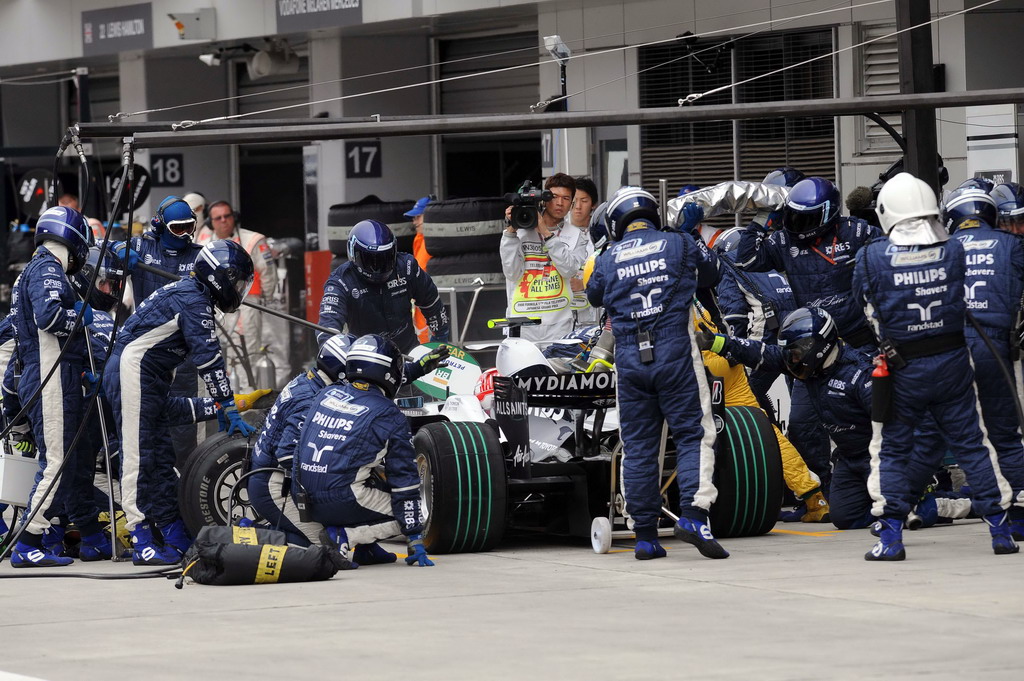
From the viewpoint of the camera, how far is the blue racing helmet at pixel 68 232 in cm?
A: 1003

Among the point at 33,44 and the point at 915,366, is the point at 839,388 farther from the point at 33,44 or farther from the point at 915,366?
the point at 33,44

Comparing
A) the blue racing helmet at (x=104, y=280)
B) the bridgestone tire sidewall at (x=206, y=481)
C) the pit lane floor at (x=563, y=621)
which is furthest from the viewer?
the blue racing helmet at (x=104, y=280)

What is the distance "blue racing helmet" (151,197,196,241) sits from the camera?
38.8 ft

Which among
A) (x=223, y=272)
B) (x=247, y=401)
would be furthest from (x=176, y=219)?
(x=223, y=272)

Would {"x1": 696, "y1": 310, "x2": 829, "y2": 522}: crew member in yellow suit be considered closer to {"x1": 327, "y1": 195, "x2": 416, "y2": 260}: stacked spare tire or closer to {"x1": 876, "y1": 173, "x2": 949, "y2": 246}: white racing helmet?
{"x1": 876, "y1": 173, "x2": 949, "y2": 246}: white racing helmet

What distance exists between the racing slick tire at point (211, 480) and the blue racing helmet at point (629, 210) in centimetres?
253

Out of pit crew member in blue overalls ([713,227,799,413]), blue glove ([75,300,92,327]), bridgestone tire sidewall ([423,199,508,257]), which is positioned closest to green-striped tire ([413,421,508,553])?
blue glove ([75,300,92,327])

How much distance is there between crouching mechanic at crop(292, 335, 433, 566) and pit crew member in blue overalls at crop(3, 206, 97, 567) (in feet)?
5.29

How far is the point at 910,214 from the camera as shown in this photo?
343 inches

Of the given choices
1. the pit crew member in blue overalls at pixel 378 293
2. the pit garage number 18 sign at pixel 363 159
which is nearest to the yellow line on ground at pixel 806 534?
the pit crew member in blue overalls at pixel 378 293

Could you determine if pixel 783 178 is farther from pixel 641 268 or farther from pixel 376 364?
pixel 376 364

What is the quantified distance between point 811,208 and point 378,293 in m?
3.00

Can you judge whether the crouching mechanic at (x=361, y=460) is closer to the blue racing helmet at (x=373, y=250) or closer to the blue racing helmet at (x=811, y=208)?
the blue racing helmet at (x=373, y=250)

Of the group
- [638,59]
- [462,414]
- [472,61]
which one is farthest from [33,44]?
[462,414]
